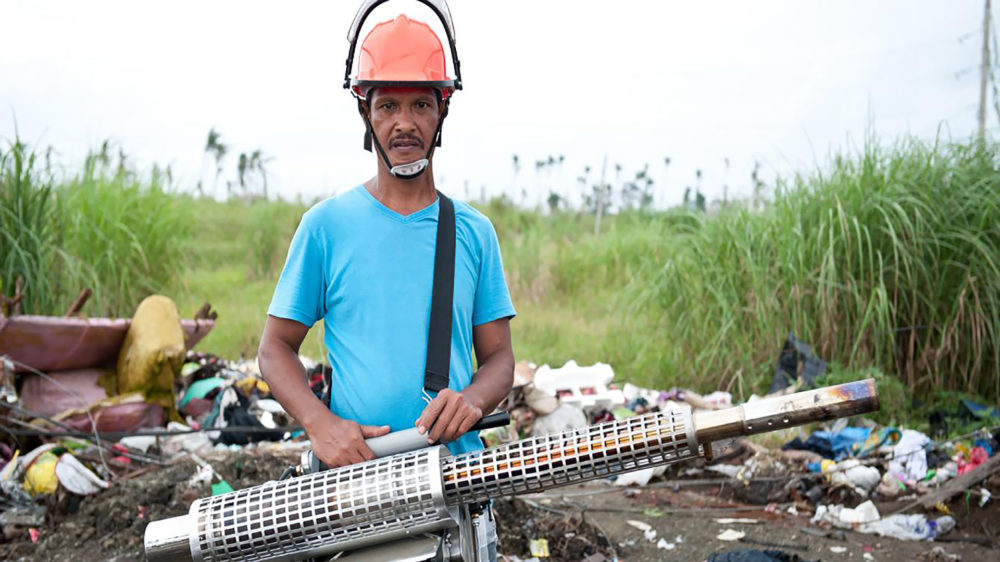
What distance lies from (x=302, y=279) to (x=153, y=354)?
3.80m

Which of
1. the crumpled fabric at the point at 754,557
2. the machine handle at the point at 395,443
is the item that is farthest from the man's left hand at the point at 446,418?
the crumpled fabric at the point at 754,557

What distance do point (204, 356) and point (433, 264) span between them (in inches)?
209

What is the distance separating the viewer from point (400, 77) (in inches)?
76.4

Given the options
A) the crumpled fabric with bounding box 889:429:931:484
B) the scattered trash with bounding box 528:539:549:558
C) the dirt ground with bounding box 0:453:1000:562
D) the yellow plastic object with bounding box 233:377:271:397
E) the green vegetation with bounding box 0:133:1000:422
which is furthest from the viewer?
the green vegetation with bounding box 0:133:1000:422

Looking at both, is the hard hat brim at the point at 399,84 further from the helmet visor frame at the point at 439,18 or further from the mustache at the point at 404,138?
the mustache at the point at 404,138

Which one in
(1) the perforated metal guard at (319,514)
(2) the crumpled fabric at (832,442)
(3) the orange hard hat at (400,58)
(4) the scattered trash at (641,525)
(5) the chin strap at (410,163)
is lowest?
(4) the scattered trash at (641,525)

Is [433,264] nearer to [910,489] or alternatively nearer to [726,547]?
[726,547]

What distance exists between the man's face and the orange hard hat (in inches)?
1.4

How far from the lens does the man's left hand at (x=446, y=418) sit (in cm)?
173

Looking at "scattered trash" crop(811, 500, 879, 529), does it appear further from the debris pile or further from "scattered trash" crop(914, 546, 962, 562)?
"scattered trash" crop(914, 546, 962, 562)

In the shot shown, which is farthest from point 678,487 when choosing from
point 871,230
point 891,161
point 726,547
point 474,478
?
point 474,478

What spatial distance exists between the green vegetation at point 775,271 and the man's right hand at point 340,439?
5.12 m

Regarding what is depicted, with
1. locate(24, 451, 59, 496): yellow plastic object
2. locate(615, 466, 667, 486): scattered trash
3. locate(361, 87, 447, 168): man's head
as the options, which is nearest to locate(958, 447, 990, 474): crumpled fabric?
locate(615, 466, 667, 486): scattered trash

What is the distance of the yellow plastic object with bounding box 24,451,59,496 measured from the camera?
14.9ft
